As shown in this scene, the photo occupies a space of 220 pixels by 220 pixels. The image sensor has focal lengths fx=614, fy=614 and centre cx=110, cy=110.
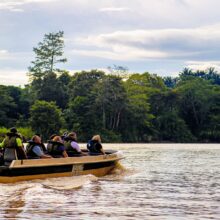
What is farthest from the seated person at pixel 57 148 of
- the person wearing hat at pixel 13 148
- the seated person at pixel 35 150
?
the person wearing hat at pixel 13 148

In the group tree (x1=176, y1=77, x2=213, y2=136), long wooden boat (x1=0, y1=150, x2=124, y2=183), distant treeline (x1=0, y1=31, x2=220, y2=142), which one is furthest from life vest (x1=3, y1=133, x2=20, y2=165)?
tree (x1=176, y1=77, x2=213, y2=136)

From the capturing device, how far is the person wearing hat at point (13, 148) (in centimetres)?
1734

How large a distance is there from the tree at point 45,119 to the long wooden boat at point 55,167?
44.9 meters

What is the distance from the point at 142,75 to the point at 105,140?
67.4ft

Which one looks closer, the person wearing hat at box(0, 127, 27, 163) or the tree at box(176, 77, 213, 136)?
the person wearing hat at box(0, 127, 27, 163)

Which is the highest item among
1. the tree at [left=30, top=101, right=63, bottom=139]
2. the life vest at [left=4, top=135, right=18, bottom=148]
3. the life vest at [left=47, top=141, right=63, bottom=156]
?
the tree at [left=30, top=101, right=63, bottom=139]

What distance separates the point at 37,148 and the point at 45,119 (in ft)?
159

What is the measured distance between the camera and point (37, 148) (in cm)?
1864

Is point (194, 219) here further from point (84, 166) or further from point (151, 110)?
point (151, 110)

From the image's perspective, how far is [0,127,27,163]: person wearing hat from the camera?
683 inches

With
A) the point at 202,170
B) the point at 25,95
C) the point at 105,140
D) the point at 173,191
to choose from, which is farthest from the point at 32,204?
the point at 25,95

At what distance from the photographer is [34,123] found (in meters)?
66.6

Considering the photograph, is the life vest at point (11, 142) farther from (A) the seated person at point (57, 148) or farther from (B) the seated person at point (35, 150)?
(A) the seated person at point (57, 148)

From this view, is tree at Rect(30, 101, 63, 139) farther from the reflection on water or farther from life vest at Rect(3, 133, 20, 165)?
life vest at Rect(3, 133, 20, 165)
